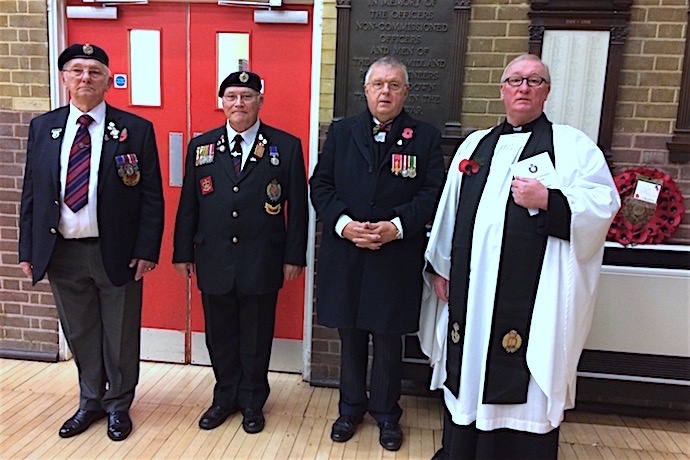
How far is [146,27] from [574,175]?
7.77 ft

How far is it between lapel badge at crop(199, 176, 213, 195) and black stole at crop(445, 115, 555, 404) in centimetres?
110

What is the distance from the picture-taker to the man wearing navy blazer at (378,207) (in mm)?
2385

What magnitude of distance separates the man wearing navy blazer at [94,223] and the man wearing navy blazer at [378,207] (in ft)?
2.63

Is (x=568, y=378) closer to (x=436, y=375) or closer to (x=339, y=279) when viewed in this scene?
(x=436, y=375)

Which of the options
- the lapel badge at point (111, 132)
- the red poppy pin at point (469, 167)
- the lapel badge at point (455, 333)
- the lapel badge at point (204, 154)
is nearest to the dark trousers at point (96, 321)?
the lapel badge at point (111, 132)

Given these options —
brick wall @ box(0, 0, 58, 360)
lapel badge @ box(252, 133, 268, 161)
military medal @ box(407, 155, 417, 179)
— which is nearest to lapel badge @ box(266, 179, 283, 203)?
lapel badge @ box(252, 133, 268, 161)

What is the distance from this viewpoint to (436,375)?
2.45m

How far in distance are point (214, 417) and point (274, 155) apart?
1260 mm

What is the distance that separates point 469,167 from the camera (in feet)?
7.31

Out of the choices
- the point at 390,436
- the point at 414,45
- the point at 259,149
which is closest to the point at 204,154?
the point at 259,149

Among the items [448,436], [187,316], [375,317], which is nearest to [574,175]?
[375,317]

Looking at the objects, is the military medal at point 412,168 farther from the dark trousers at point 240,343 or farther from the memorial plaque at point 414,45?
the dark trousers at point 240,343

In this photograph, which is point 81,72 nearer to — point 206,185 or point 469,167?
point 206,185

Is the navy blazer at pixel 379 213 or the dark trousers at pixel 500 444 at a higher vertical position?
the navy blazer at pixel 379 213
